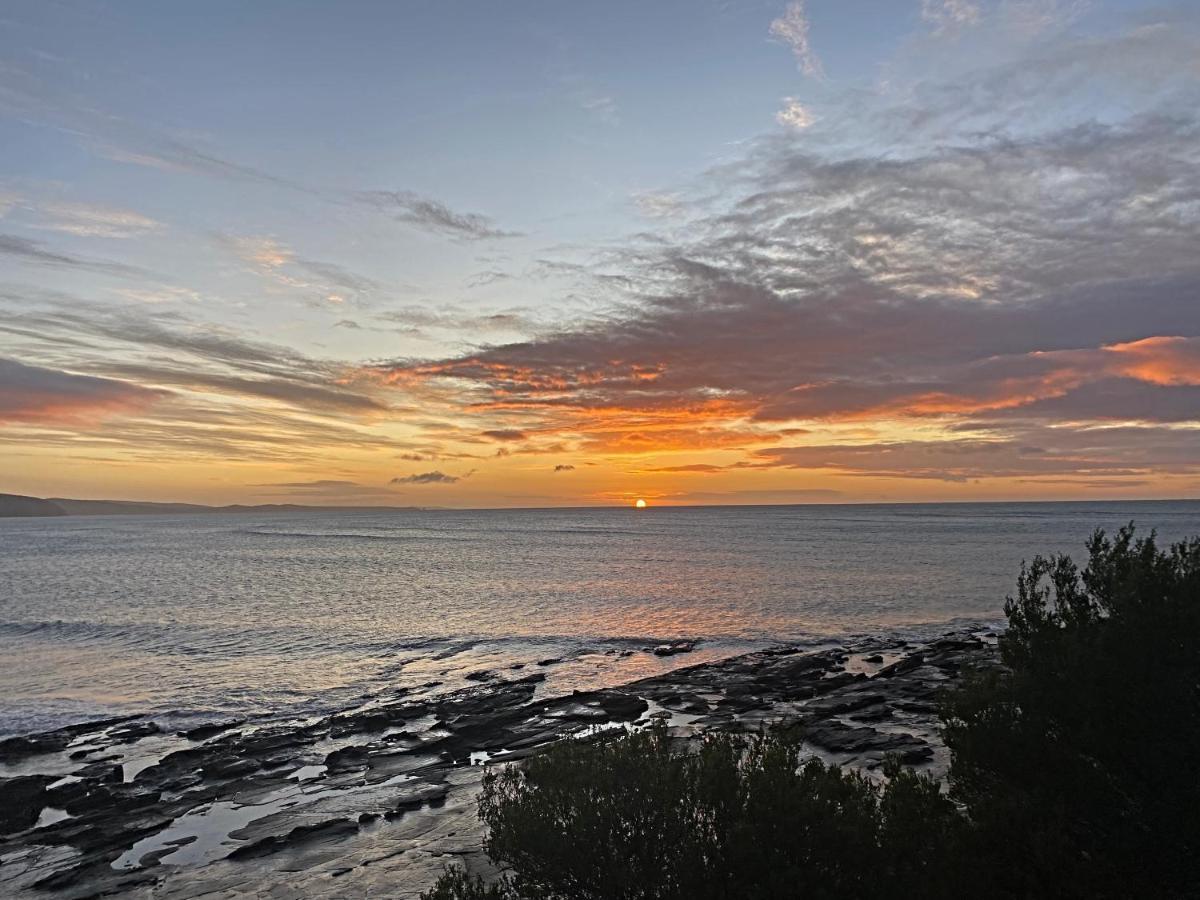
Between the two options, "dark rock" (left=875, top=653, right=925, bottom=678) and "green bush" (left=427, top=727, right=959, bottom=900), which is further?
"dark rock" (left=875, top=653, right=925, bottom=678)

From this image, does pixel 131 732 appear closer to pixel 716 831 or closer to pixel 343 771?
pixel 343 771

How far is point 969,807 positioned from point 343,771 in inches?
711

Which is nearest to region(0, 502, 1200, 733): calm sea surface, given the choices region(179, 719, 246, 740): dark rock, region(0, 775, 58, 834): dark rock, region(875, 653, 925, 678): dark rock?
region(179, 719, 246, 740): dark rock

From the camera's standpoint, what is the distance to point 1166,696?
962cm

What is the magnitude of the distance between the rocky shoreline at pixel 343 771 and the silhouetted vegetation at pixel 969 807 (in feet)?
14.9

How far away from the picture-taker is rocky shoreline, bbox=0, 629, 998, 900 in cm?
1606

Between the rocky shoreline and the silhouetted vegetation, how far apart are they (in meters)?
4.55

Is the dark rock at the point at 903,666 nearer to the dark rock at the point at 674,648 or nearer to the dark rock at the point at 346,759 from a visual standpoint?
the dark rock at the point at 674,648

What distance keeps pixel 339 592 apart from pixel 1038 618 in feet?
Result: 222

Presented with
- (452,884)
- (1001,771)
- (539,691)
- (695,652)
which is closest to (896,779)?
(1001,771)

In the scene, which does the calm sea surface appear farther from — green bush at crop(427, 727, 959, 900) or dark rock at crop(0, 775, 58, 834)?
green bush at crop(427, 727, 959, 900)

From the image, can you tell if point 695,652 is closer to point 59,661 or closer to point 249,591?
point 59,661

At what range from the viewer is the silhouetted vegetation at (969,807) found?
8.95 meters

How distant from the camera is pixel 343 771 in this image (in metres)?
22.4
